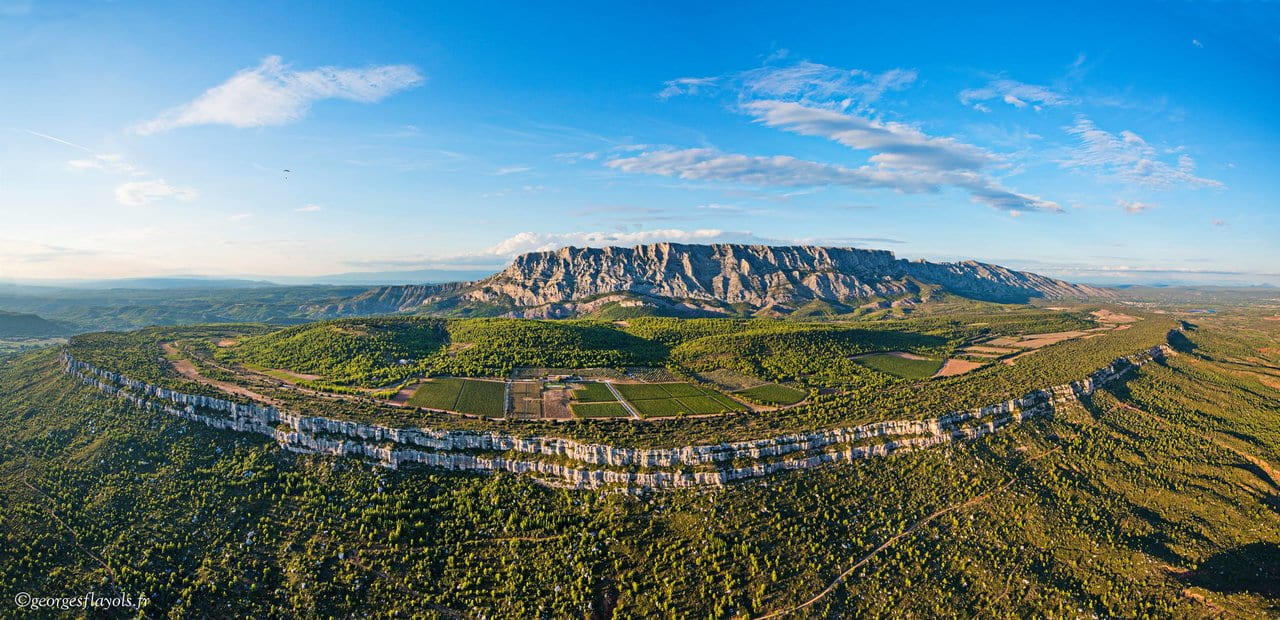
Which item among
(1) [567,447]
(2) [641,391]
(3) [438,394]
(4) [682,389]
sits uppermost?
(3) [438,394]

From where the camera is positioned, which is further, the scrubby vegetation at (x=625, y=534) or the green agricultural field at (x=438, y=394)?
the green agricultural field at (x=438, y=394)

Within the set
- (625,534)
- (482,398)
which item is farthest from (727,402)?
(482,398)

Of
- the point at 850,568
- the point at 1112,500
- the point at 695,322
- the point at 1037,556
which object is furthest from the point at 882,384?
the point at 695,322

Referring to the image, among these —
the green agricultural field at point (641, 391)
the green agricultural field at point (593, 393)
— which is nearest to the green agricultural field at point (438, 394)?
the green agricultural field at point (593, 393)

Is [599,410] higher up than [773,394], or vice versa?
[599,410]

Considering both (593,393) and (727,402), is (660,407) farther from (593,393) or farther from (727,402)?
(593,393)

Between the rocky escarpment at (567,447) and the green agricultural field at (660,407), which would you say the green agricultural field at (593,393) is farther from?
the rocky escarpment at (567,447)
